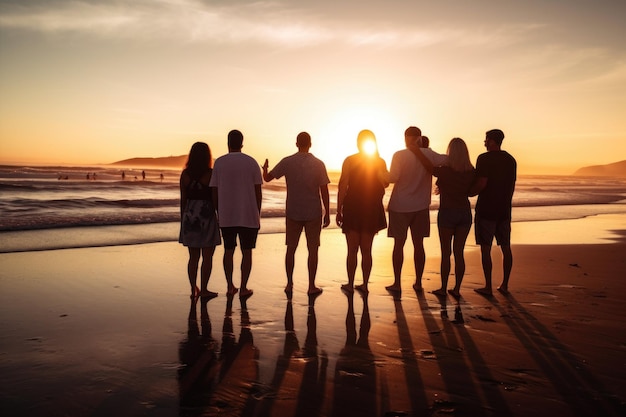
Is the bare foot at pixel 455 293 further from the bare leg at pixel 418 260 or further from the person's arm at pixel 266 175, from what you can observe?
the person's arm at pixel 266 175

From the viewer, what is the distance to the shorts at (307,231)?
6.95 m

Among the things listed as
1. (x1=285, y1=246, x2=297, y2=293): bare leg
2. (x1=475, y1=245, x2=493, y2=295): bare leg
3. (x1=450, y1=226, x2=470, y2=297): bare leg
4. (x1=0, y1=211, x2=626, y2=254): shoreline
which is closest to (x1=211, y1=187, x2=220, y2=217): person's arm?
(x1=285, y1=246, x2=297, y2=293): bare leg

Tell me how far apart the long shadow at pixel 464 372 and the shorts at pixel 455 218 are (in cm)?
161

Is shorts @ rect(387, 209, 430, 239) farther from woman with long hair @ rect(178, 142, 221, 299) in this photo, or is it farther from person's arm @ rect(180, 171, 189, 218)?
person's arm @ rect(180, 171, 189, 218)

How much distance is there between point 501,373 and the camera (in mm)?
3947

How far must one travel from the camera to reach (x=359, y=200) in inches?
267

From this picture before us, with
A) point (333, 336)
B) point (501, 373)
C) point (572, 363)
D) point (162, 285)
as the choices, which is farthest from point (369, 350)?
point (162, 285)

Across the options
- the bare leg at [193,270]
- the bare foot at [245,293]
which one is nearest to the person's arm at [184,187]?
the bare leg at [193,270]

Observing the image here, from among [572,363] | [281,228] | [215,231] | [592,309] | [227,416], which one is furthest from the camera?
[281,228]

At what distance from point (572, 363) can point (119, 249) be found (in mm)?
8534

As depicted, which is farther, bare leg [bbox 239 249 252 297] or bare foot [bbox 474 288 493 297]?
bare foot [bbox 474 288 493 297]

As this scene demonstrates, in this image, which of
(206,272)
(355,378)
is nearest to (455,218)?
(206,272)

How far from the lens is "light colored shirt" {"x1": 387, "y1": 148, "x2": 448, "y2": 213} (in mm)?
6906

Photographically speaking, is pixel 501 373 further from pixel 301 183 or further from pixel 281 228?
pixel 281 228
